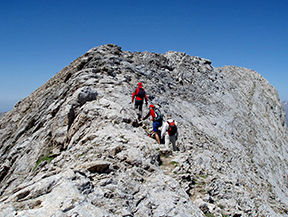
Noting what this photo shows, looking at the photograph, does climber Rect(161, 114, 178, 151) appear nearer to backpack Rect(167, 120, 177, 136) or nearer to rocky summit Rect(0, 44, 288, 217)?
backpack Rect(167, 120, 177, 136)

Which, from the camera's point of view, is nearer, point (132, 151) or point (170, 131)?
point (132, 151)

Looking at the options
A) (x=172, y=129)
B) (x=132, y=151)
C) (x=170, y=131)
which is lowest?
(x=132, y=151)

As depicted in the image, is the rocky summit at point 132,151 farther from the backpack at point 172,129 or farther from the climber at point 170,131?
the backpack at point 172,129

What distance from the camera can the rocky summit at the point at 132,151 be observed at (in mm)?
6285

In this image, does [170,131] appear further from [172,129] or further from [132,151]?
[132,151]

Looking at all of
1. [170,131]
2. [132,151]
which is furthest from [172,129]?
[132,151]

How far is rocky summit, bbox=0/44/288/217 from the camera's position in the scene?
6.29 m

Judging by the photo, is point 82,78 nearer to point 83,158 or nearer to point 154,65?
point 83,158

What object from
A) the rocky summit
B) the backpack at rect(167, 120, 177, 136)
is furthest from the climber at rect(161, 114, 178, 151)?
the rocky summit

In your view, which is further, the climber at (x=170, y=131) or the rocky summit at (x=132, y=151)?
the climber at (x=170, y=131)

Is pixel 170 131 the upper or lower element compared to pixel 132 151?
upper

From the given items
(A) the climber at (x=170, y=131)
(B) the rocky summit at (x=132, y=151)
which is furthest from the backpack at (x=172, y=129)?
(B) the rocky summit at (x=132, y=151)

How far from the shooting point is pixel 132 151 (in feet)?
29.2

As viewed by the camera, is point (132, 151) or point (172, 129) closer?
point (132, 151)
